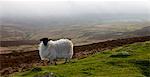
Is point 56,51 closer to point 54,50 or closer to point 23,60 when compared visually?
point 54,50

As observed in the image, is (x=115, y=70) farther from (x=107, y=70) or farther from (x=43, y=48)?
(x=43, y=48)

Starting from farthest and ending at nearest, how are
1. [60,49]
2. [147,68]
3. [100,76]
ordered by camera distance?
1. [60,49]
2. [147,68]
3. [100,76]

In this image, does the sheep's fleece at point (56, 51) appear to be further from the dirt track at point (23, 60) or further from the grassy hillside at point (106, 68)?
the grassy hillside at point (106, 68)

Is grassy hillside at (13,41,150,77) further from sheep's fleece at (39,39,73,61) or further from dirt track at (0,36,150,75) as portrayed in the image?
dirt track at (0,36,150,75)

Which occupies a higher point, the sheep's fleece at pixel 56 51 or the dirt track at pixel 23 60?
the sheep's fleece at pixel 56 51

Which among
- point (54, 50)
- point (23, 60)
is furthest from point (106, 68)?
point (23, 60)

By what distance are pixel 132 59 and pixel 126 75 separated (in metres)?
4.63

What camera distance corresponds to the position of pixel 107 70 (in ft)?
75.5

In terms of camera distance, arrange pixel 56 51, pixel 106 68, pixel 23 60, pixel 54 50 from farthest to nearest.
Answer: pixel 23 60 → pixel 56 51 → pixel 54 50 → pixel 106 68

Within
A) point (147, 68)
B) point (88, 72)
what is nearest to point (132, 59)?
point (147, 68)

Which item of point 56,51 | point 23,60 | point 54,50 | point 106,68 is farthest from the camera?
point 23,60

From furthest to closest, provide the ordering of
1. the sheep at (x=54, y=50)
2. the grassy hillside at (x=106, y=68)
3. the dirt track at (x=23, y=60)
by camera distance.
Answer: the sheep at (x=54, y=50) < the dirt track at (x=23, y=60) < the grassy hillside at (x=106, y=68)

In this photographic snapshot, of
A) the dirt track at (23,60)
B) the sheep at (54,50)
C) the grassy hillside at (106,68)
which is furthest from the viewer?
the sheep at (54,50)

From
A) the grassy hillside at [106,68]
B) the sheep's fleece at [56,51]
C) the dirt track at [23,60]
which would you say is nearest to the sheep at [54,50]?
the sheep's fleece at [56,51]
